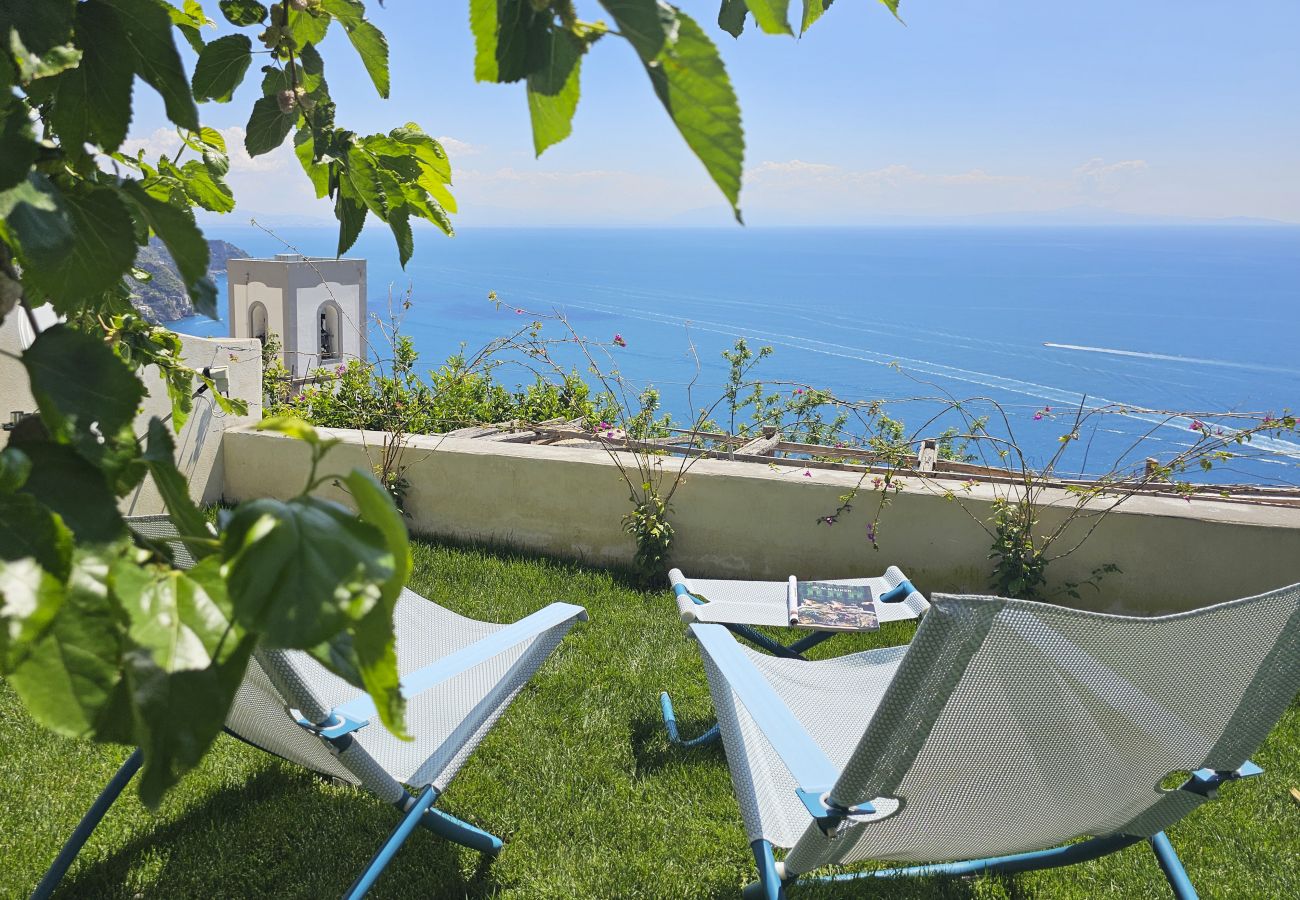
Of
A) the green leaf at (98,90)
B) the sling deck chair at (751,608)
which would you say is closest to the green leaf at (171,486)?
the green leaf at (98,90)

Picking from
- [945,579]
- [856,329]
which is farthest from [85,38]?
[856,329]

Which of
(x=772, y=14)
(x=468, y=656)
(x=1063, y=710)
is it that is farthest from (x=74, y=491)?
(x=468, y=656)

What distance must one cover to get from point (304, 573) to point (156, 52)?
379 mm

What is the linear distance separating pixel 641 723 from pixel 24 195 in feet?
9.30

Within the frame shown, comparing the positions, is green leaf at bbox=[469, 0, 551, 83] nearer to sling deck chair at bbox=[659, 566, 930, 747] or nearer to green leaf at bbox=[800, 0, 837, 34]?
green leaf at bbox=[800, 0, 837, 34]

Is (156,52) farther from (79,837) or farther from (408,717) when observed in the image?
(79,837)

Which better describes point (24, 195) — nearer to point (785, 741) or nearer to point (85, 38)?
point (85, 38)

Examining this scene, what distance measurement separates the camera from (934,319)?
81.9 m

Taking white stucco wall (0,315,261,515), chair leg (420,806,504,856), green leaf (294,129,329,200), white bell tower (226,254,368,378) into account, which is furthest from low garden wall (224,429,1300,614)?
white bell tower (226,254,368,378)

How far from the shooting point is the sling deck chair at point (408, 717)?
6.44 ft

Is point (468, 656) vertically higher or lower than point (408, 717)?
higher

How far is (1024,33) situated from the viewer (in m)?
115

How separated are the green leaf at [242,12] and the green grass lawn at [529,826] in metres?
2.01

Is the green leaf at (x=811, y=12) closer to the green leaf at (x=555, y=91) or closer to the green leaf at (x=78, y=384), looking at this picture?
the green leaf at (x=555, y=91)
